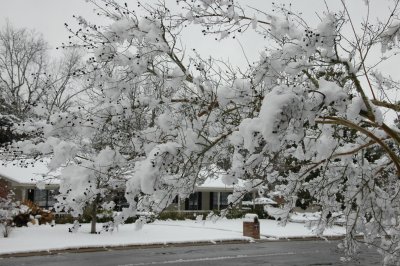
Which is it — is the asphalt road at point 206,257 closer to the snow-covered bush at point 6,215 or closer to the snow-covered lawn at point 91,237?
the snow-covered lawn at point 91,237

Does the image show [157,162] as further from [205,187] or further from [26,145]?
[205,187]

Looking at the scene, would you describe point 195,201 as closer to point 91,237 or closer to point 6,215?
point 91,237

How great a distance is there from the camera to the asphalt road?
1302cm

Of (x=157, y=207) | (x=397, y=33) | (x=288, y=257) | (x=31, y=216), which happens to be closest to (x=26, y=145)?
(x=157, y=207)

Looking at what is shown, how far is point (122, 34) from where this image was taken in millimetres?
4641

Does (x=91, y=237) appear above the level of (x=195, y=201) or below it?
below

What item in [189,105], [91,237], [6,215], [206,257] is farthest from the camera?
[91,237]

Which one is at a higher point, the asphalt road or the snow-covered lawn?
the snow-covered lawn

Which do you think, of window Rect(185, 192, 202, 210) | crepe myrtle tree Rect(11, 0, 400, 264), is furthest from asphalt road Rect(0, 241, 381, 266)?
window Rect(185, 192, 202, 210)

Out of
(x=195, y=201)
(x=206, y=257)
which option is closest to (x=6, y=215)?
(x=206, y=257)

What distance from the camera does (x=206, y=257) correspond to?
14.3m

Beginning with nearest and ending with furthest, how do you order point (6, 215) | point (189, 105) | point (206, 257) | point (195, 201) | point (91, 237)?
point (189, 105)
point (206, 257)
point (6, 215)
point (91, 237)
point (195, 201)

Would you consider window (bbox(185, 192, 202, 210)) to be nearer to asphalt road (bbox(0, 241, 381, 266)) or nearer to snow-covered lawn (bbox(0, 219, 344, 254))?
snow-covered lawn (bbox(0, 219, 344, 254))

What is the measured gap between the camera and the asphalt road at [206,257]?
13.0 meters
